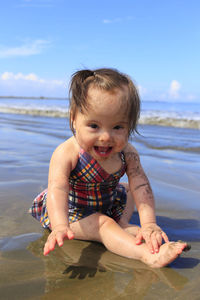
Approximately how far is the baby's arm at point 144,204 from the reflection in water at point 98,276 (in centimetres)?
15

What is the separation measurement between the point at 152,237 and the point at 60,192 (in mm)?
573

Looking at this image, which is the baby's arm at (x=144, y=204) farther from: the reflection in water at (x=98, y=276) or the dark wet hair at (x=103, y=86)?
the dark wet hair at (x=103, y=86)

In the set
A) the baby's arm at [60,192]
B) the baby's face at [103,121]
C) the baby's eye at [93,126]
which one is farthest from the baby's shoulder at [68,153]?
the baby's eye at [93,126]

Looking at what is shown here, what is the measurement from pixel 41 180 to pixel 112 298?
1961mm

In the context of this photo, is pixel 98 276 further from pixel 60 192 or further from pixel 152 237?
pixel 60 192

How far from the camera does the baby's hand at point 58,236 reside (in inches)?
58.9

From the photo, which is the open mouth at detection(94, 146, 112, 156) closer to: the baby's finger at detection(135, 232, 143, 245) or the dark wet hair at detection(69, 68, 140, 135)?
Answer: the dark wet hair at detection(69, 68, 140, 135)

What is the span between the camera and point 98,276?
58.6 inches

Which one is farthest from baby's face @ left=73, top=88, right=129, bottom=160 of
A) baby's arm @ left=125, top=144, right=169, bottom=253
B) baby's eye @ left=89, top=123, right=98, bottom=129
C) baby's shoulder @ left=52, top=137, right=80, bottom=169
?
baby's arm @ left=125, top=144, right=169, bottom=253

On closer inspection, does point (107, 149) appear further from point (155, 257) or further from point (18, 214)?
point (18, 214)

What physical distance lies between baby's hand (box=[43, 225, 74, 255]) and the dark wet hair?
0.66 m

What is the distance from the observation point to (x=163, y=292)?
53.6 inches

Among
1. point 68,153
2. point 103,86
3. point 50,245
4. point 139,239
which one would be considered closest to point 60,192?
point 68,153

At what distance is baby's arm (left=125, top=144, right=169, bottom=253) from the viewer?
1.75 metres
